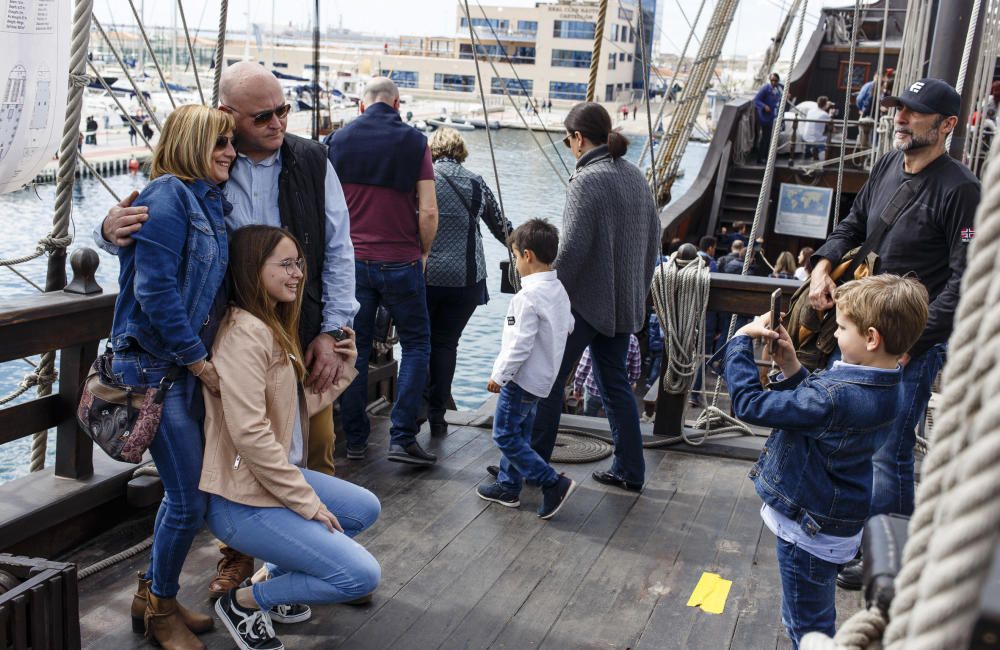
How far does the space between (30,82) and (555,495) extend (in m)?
2.22

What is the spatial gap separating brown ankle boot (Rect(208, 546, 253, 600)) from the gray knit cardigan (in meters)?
1.58

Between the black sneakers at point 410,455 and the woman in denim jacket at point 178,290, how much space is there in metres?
1.71

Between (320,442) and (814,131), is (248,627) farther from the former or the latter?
(814,131)

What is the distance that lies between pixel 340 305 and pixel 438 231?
4.91 ft

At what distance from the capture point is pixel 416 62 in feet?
283

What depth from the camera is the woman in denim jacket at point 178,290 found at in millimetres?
2539

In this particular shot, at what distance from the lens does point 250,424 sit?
8.32 feet

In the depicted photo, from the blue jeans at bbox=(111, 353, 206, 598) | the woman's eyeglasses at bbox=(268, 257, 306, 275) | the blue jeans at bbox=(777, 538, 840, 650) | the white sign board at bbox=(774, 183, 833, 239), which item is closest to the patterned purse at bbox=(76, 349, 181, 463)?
the blue jeans at bbox=(111, 353, 206, 598)

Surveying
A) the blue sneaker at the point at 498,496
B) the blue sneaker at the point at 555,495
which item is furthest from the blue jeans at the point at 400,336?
the blue sneaker at the point at 555,495

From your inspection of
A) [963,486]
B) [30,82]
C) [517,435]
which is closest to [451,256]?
[517,435]

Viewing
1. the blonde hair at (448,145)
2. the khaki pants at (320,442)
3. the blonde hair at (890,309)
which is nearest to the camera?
the blonde hair at (890,309)

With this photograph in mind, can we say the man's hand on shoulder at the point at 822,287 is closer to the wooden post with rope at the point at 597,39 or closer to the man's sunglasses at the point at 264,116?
the wooden post with rope at the point at 597,39

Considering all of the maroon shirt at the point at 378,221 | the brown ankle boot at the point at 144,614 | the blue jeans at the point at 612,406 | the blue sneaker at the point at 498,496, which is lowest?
the blue sneaker at the point at 498,496

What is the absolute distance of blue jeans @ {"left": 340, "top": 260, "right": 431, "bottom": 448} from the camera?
14.0ft
